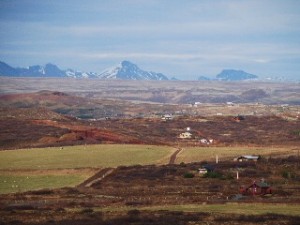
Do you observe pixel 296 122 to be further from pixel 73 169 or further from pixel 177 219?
A: pixel 177 219

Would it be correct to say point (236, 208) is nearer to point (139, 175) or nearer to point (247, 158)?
point (139, 175)

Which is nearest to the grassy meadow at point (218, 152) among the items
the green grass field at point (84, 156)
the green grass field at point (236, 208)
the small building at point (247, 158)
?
the green grass field at point (84, 156)

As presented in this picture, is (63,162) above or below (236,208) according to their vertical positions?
below

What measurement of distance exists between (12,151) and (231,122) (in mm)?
66445

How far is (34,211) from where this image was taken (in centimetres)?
4447

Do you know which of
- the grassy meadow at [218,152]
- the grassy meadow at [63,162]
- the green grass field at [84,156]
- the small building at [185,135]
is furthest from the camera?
the small building at [185,135]

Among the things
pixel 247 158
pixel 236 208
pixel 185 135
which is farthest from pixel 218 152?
pixel 236 208

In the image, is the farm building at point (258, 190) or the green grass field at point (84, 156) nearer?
the farm building at point (258, 190)

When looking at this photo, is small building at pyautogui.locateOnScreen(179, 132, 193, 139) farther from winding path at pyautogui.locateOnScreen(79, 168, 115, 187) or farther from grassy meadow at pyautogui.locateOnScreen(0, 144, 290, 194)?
winding path at pyautogui.locateOnScreen(79, 168, 115, 187)

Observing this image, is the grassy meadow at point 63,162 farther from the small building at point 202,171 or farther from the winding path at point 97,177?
the small building at point 202,171

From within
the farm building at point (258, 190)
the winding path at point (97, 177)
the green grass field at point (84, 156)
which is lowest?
the winding path at point (97, 177)

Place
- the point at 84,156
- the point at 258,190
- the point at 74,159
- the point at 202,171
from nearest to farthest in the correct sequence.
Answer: the point at 258,190 < the point at 202,171 < the point at 74,159 < the point at 84,156

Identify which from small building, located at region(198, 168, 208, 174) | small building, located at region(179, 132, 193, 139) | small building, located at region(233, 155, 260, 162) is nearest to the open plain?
small building, located at region(179, 132, 193, 139)

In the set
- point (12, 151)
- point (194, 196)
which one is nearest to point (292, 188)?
point (194, 196)
